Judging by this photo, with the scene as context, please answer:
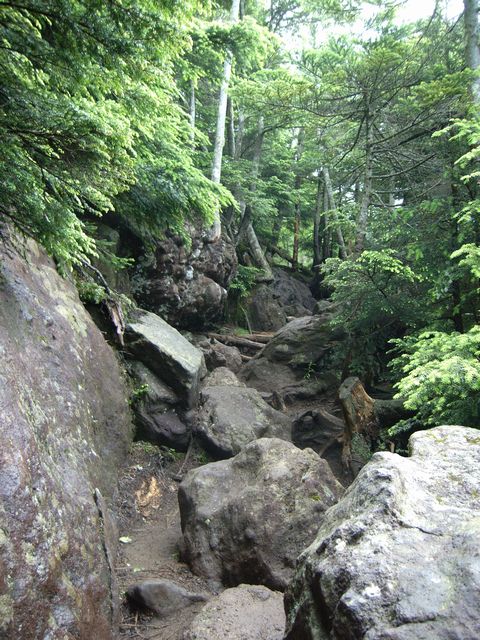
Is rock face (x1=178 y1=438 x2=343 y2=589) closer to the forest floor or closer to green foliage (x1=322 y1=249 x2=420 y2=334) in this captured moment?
the forest floor

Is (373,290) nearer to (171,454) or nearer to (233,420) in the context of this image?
(233,420)

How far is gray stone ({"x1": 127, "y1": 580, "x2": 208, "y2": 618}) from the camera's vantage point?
5.08 m

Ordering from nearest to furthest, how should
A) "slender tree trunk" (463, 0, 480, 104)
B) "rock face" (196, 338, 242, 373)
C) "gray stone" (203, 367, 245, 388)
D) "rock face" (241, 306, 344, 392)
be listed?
"slender tree trunk" (463, 0, 480, 104)
"gray stone" (203, 367, 245, 388)
"rock face" (196, 338, 242, 373)
"rock face" (241, 306, 344, 392)

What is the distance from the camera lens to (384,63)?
35.8ft

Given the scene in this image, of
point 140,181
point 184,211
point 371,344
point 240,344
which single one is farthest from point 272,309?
point 140,181

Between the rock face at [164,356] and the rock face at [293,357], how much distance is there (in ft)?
16.5

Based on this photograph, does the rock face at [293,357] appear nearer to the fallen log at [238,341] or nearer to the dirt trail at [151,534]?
the fallen log at [238,341]

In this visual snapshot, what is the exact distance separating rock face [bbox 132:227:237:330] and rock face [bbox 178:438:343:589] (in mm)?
6638

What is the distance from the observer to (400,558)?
230 centimetres

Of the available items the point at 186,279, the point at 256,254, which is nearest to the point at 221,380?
the point at 186,279

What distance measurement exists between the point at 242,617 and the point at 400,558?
2.96 metres

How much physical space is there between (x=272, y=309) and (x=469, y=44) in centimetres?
1294

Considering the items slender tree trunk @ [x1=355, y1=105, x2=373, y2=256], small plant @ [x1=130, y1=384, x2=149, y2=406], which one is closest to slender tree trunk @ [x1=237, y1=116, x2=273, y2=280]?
slender tree trunk @ [x1=355, y1=105, x2=373, y2=256]

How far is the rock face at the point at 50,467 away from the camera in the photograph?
3229mm
